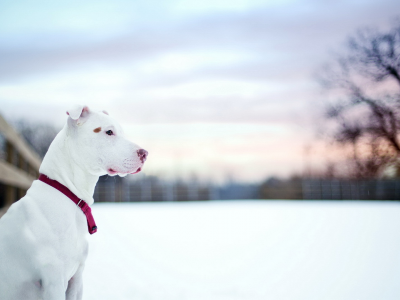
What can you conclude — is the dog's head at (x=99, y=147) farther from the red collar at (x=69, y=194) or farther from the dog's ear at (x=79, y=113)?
the red collar at (x=69, y=194)

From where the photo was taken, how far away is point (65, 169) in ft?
5.13

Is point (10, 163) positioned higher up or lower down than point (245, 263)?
higher up

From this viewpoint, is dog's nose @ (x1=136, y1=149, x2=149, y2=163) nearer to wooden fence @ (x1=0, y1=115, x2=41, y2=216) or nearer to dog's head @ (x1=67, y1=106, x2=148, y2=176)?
dog's head @ (x1=67, y1=106, x2=148, y2=176)

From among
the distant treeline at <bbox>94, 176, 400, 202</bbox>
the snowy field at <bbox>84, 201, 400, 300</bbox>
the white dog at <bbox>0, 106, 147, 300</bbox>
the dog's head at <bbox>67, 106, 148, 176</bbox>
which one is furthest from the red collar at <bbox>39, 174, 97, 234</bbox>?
the distant treeline at <bbox>94, 176, 400, 202</bbox>

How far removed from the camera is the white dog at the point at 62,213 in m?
1.37

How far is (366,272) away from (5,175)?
315 centimetres

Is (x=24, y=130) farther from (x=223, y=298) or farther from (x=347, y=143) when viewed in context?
(x=223, y=298)

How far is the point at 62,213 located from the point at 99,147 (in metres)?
0.33

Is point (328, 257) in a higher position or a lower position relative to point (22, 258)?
lower

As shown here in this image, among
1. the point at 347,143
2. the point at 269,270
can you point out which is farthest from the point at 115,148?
the point at 347,143

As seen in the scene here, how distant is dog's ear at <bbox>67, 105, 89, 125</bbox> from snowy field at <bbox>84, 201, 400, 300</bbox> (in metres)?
1.37

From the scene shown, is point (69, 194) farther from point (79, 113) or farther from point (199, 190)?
point (199, 190)

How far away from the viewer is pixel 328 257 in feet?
12.3

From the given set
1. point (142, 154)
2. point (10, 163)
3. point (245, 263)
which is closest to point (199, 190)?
point (245, 263)
